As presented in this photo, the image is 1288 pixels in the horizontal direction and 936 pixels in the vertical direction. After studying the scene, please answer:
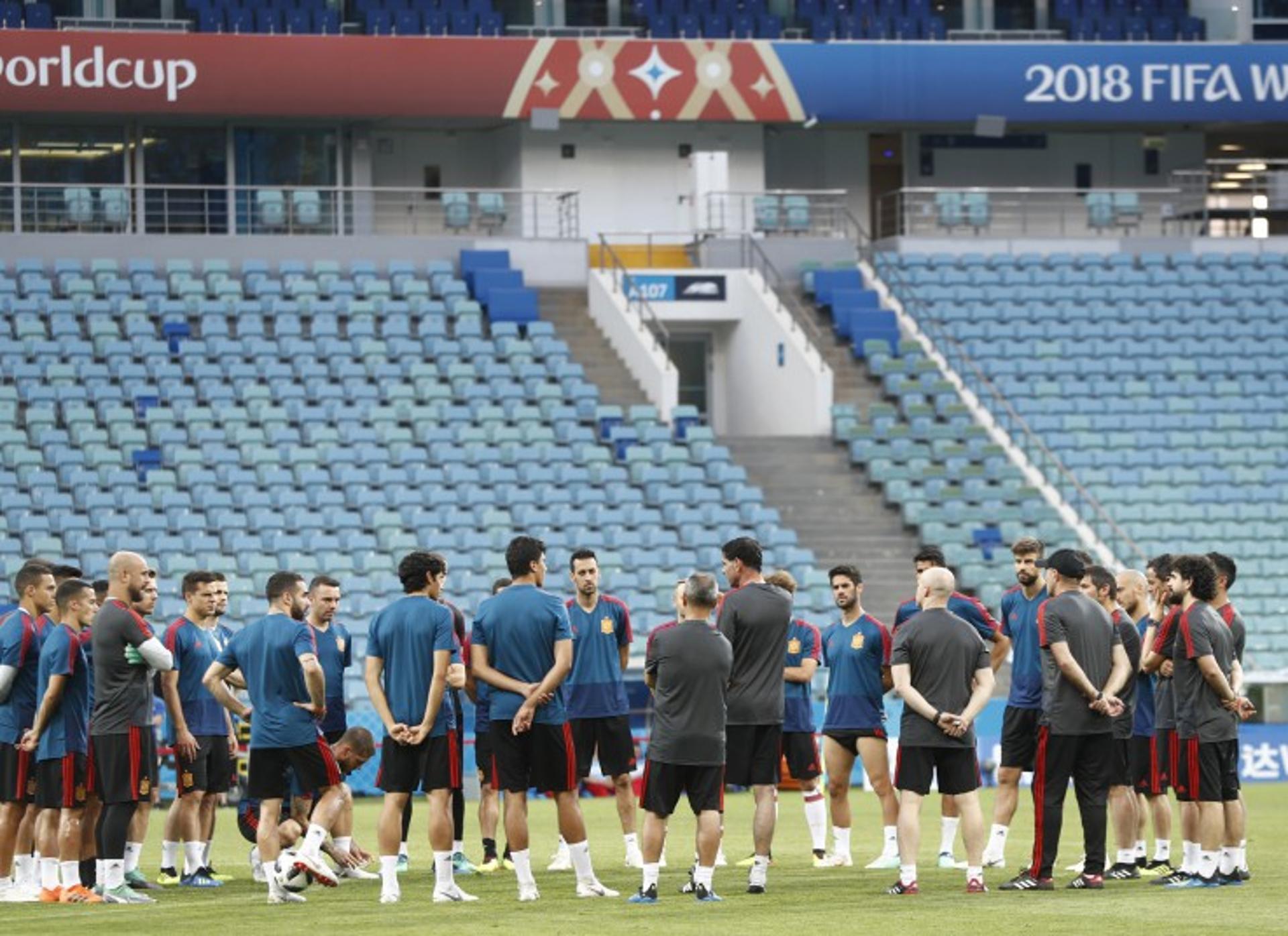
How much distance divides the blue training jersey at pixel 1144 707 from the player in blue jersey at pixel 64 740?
22.3 feet

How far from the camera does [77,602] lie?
15.8m

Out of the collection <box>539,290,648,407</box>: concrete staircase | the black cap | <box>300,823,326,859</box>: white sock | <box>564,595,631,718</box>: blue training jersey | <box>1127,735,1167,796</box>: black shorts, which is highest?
<box>539,290,648,407</box>: concrete staircase

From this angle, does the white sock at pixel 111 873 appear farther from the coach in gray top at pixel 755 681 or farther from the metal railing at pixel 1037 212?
the metal railing at pixel 1037 212

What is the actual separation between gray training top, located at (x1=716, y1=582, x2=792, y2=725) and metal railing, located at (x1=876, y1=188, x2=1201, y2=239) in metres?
26.9

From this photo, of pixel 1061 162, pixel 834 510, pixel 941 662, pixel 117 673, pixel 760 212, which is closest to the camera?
pixel 941 662

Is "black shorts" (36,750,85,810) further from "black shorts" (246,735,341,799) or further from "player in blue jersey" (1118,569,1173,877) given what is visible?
"player in blue jersey" (1118,569,1173,877)

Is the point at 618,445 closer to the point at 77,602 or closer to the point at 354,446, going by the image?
the point at 354,446

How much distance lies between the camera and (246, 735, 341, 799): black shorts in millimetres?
15836

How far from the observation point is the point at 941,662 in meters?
15.5

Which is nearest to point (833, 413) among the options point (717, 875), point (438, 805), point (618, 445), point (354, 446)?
point (618, 445)

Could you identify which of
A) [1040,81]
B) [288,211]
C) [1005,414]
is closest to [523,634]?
[1005,414]

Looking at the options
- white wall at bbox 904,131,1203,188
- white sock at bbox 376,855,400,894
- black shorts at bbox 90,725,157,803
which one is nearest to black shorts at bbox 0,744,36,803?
black shorts at bbox 90,725,157,803

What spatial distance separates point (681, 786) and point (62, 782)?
380 cm

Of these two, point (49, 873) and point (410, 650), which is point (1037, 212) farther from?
point (49, 873)
